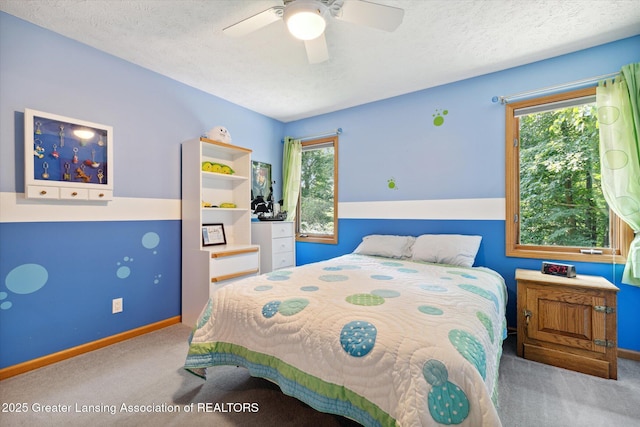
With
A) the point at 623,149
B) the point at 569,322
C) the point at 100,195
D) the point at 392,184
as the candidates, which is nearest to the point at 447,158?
Result: the point at 392,184

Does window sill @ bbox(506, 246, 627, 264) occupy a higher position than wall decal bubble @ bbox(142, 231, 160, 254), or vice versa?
wall decal bubble @ bbox(142, 231, 160, 254)

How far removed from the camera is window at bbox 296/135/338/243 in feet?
12.3

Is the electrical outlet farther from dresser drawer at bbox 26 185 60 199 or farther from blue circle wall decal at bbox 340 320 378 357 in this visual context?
blue circle wall decal at bbox 340 320 378 357

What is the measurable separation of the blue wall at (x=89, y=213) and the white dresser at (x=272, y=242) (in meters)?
0.95

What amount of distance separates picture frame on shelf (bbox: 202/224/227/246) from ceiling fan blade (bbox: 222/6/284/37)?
192 cm

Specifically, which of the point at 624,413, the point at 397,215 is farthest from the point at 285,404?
the point at 397,215

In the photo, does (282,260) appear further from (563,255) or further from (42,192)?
(563,255)

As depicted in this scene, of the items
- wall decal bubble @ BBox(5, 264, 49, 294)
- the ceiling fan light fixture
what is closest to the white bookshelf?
wall decal bubble @ BBox(5, 264, 49, 294)

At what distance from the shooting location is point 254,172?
3.72 metres

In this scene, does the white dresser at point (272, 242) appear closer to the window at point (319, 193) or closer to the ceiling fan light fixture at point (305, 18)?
the window at point (319, 193)

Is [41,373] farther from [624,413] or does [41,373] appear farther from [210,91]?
[624,413]

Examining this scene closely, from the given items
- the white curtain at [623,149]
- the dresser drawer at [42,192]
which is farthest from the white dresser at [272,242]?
the white curtain at [623,149]

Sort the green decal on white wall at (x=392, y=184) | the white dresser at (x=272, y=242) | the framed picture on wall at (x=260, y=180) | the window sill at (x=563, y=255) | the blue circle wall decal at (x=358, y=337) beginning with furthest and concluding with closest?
the framed picture on wall at (x=260, y=180), the white dresser at (x=272, y=242), the green decal on white wall at (x=392, y=184), the window sill at (x=563, y=255), the blue circle wall decal at (x=358, y=337)

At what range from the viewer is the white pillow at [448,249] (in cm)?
247
